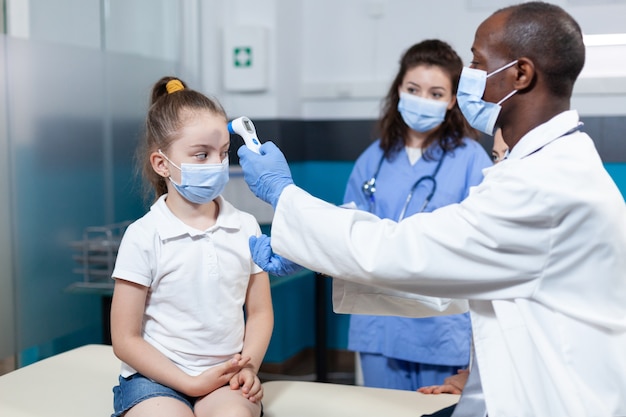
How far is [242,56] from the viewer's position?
130 inches

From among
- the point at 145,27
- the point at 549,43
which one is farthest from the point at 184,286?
the point at 145,27

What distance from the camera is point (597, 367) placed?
1.27m

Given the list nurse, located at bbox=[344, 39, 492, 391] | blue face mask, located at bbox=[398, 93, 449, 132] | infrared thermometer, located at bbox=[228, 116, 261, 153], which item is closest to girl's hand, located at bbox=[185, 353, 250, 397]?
infrared thermometer, located at bbox=[228, 116, 261, 153]

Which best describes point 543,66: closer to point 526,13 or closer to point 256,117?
point 526,13

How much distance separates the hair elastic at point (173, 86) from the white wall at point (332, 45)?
1627 millimetres

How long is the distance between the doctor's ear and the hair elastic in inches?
27.9

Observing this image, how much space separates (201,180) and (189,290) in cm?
22

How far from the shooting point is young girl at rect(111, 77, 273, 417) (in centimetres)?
149

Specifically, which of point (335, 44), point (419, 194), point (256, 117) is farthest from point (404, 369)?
point (335, 44)

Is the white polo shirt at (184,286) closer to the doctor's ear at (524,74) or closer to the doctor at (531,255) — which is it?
the doctor at (531,255)

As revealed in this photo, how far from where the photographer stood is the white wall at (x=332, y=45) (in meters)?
3.29

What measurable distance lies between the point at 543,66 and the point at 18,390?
49.4 inches

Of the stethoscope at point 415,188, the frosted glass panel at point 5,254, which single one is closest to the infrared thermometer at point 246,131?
the stethoscope at point 415,188

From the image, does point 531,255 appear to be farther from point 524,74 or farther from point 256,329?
point 256,329
